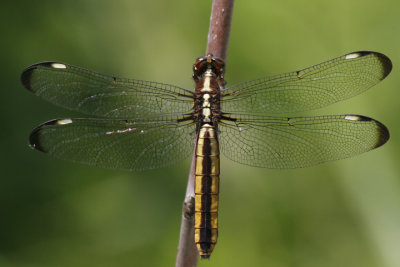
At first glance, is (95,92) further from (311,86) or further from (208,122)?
(311,86)

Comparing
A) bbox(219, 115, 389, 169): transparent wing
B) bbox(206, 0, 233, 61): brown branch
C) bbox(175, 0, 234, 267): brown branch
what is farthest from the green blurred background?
bbox(206, 0, 233, 61): brown branch

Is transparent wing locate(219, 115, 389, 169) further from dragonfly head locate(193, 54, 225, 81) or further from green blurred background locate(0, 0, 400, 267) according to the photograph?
green blurred background locate(0, 0, 400, 267)

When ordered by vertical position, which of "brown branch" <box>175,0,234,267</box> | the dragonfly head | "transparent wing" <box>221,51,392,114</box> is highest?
the dragonfly head

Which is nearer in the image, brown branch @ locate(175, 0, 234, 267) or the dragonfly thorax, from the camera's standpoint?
brown branch @ locate(175, 0, 234, 267)

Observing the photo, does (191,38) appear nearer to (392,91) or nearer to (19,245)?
(392,91)

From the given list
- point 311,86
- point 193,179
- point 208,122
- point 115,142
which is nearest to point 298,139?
point 311,86

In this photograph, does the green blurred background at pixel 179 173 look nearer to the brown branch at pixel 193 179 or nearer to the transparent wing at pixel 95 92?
the transparent wing at pixel 95 92

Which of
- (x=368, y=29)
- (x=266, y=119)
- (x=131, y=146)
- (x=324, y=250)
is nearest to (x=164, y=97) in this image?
(x=131, y=146)

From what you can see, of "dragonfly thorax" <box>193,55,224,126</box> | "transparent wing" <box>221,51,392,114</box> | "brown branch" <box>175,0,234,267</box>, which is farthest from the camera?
"dragonfly thorax" <box>193,55,224,126</box>
